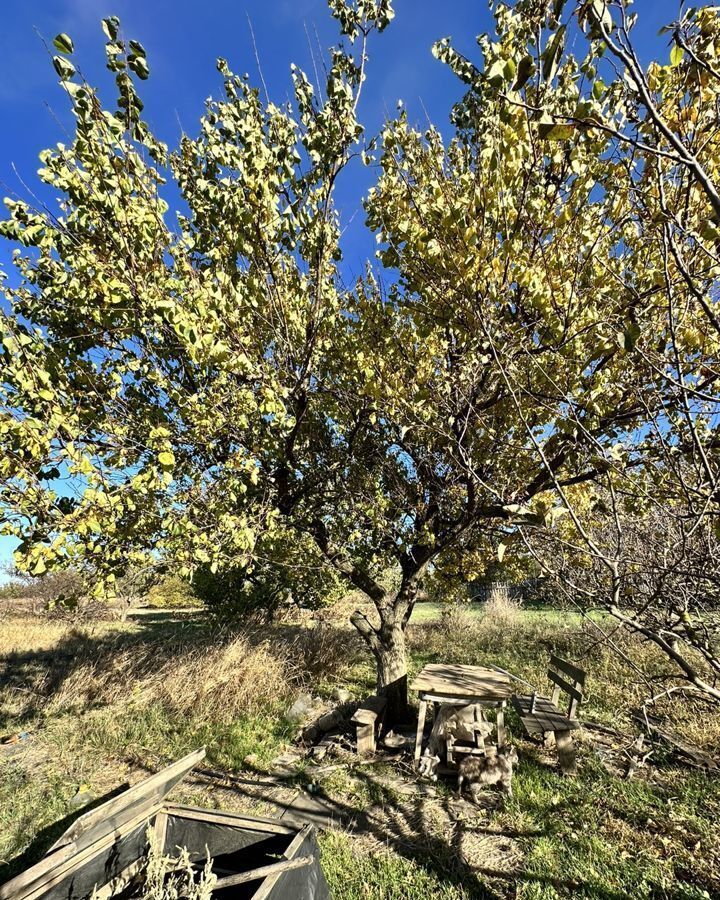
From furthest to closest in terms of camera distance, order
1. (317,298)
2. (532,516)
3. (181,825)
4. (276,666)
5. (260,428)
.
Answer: (276,666) < (260,428) < (317,298) < (181,825) < (532,516)

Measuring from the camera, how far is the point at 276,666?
7.18 metres

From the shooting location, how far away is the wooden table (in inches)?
191

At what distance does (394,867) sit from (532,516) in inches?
135

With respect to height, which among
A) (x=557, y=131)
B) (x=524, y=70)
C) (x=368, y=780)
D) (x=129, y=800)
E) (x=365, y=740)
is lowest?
(x=368, y=780)

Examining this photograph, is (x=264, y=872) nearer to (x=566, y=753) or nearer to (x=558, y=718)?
(x=566, y=753)

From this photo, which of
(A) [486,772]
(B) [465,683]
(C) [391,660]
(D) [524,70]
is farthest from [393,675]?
(D) [524,70]

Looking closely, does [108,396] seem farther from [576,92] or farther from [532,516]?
[576,92]

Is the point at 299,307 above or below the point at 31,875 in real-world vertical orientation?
above

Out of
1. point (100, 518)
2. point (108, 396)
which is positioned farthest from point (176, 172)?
point (100, 518)

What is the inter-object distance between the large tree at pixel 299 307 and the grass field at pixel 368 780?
2.20 meters

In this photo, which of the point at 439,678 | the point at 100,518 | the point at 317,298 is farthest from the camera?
the point at 439,678

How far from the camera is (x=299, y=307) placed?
4223 millimetres

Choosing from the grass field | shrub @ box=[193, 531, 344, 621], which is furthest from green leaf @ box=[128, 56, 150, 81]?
shrub @ box=[193, 531, 344, 621]

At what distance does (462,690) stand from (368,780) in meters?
1.42
